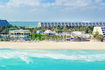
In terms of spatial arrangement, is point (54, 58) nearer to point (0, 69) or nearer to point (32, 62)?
point (32, 62)

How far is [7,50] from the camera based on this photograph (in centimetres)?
2192

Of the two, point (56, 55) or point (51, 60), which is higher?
point (56, 55)

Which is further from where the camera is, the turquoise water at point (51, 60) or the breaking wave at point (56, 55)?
the breaking wave at point (56, 55)

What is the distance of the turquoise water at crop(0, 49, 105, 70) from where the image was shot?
15.8 m

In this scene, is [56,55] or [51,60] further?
[56,55]

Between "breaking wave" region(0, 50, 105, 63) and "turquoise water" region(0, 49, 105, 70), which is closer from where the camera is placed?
"turquoise water" region(0, 49, 105, 70)

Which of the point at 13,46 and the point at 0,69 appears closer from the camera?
the point at 0,69

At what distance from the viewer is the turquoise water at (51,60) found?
15.8 metres

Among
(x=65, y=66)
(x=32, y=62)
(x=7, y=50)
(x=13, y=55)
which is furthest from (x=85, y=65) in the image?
(x=7, y=50)

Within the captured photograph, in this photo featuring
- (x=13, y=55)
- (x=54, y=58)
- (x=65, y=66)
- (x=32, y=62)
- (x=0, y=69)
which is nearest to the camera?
(x=0, y=69)

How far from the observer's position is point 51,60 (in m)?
17.8

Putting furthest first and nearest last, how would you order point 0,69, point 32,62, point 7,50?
point 7,50
point 32,62
point 0,69

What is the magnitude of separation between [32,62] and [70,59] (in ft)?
11.7

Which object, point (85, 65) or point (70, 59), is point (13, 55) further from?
point (85, 65)
